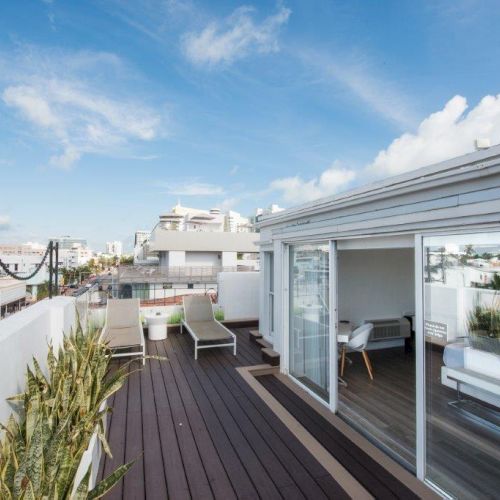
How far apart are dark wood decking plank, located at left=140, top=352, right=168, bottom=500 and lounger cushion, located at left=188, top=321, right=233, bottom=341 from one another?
5.72 feet

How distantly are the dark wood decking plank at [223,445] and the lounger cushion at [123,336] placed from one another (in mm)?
1251

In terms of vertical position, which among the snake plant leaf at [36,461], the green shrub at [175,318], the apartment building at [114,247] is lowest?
the green shrub at [175,318]

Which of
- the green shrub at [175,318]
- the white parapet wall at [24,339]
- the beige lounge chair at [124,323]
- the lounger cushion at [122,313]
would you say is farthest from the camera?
the green shrub at [175,318]

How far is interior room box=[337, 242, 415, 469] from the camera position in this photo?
11.9 ft

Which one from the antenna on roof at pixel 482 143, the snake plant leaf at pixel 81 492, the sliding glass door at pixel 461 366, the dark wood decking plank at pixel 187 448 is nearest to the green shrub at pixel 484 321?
the sliding glass door at pixel 461 366

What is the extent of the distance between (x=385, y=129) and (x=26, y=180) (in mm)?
19255

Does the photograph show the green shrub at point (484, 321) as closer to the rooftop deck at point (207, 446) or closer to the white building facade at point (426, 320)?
the white building facade at point (426, 320)

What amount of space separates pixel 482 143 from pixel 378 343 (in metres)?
5.00

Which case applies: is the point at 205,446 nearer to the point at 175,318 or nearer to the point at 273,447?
the point at 273,447

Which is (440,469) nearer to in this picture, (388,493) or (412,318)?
(388,493)

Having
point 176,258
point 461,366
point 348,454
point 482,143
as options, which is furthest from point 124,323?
point 176,258

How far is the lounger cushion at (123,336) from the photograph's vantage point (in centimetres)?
579

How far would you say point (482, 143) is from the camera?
2375mm

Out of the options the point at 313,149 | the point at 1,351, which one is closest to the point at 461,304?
the point at 1,351
